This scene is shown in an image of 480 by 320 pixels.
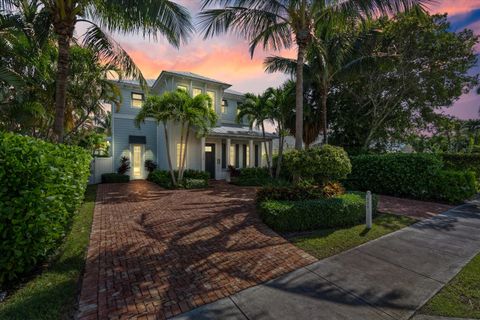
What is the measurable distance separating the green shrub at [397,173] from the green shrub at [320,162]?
4734 mm

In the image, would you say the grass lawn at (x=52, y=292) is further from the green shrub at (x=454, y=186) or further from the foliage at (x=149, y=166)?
the foliage at (x=149, y=166)

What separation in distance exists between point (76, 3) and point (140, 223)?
668 cm

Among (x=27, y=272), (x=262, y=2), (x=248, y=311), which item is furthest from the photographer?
(x=262, y=2)

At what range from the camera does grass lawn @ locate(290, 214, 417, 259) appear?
4.92 metres

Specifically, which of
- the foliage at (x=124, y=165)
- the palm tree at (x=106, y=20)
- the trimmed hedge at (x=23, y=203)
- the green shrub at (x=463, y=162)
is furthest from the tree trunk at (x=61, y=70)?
the green shrub at (x=463, y=162)

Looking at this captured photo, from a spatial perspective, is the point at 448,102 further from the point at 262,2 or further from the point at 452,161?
the point at 262,2

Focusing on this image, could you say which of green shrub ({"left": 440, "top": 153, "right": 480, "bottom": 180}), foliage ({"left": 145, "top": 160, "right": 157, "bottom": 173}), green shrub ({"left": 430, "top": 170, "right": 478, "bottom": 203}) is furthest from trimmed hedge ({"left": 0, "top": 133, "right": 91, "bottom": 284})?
green shrub ({"left": 440, "top": 153, "right": 480, "bottom": 180})

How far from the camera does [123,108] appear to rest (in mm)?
16984

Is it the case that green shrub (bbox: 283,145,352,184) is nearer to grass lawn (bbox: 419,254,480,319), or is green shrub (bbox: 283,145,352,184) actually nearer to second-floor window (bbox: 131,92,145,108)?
grass lawn (bbox: 419,254,480,319)

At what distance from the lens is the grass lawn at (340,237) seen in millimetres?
4922

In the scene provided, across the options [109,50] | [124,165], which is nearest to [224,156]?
[124,165]

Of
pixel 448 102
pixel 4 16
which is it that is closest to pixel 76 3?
pixel 4 16

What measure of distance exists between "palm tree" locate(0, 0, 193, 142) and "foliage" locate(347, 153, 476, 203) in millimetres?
10308

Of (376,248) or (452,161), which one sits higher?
(452,161)
